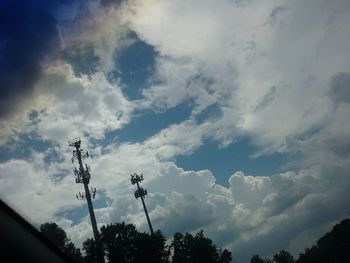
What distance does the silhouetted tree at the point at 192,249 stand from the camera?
71.8 m

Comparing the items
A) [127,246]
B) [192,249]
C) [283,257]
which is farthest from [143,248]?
[283,257]

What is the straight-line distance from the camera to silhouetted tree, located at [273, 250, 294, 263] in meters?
119

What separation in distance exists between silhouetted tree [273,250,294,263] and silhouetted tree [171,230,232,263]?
4665 cm

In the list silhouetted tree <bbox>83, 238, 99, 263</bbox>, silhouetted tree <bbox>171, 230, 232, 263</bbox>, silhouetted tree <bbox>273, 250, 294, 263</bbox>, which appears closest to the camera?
silhouetted tree <bbox>83, 238, 99, 263</bbox>

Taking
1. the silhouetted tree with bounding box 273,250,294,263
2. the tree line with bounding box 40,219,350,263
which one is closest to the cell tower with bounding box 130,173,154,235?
the tree line with bounding box 40,219,350,263

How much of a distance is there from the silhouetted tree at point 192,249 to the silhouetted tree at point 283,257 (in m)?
46.6

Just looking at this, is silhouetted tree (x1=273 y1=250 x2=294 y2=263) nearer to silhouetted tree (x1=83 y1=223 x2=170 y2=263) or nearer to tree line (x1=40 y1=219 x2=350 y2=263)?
tree line (x1=40 y1=219 x2=350 y2=263)

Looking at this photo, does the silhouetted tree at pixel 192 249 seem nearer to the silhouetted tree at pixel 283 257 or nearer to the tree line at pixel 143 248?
the tree line at pixel 143 248

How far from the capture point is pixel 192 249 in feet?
243

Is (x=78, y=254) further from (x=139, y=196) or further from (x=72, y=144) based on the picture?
(x=72, y=144)

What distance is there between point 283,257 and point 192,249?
58.0 metres

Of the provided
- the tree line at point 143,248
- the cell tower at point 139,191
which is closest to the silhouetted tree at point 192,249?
the tree line at point 143,248

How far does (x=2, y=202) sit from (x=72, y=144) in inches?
1734

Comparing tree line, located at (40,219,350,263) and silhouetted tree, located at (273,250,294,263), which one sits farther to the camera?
silhouetted tree, located at (273,250,294,263)
